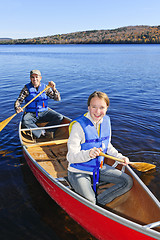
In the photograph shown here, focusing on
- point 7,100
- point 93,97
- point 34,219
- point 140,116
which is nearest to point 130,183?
point 93,97

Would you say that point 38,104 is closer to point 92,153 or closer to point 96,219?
point 92,153

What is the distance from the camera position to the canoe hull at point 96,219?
2477 mm

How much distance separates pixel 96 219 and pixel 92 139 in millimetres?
1192

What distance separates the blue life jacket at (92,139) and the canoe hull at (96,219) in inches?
19.0

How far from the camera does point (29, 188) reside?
457 centimetres

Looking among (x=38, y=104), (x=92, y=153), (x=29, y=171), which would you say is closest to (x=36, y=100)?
(x=38, y=104)

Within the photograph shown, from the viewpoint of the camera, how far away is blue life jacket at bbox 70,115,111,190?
126 inches

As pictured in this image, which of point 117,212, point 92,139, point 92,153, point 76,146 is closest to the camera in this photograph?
point 92,153

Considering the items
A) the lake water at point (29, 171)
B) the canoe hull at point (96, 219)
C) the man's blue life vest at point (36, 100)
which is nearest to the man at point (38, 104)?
the man's blue life vest at point (36, 100)

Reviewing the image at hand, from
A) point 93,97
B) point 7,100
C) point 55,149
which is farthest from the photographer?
point 7,100

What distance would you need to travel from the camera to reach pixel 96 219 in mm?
2949

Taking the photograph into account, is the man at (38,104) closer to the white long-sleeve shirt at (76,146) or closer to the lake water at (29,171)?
the lake water at (29,171)

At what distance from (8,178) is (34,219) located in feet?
4.89

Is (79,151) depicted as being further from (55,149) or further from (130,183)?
(55,149)
